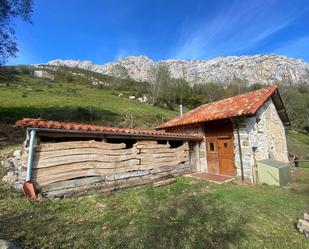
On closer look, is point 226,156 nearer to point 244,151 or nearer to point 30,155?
point 244,151

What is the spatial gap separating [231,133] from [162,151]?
3.83m

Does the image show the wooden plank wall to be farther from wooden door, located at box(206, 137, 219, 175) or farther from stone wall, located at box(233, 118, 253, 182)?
stone wall, located at box(233, 118, 253, 182)

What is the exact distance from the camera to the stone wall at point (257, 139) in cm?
962

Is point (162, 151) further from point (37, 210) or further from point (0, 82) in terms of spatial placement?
point (0, 82)

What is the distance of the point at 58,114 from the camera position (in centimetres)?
1878

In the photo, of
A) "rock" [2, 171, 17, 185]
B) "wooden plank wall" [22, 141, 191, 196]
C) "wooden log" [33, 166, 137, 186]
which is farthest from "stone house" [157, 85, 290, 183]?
"rock" [2, 171, 17, 185]

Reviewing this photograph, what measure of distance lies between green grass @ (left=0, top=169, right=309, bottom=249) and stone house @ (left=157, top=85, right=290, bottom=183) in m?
2.53

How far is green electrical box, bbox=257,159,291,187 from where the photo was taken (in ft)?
29.3

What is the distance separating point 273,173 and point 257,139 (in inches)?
67.6

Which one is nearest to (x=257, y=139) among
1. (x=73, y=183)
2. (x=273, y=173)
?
(x=273, y=173)

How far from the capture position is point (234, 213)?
593 cm

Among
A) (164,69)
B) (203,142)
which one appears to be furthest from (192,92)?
(203,142)

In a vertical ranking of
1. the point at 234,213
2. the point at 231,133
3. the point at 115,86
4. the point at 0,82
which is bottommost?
the point at 234,213

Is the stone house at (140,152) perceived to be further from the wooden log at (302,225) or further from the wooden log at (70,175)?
the wooden log at (302,225)
